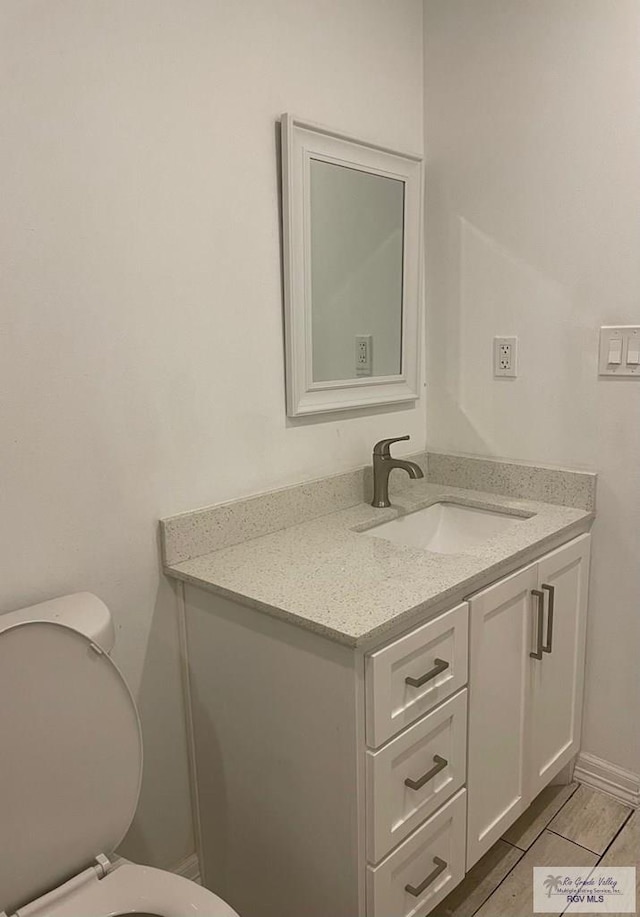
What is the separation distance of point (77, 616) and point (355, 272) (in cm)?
113

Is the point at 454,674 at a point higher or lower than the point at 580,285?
lower

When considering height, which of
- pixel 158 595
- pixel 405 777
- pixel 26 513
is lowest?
pixel 405 777

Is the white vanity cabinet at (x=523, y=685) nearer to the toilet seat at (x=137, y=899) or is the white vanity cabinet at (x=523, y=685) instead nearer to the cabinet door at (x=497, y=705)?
the cabinet door at (x=497, y=705)

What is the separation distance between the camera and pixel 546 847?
5.93 ft

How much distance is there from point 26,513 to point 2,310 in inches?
14.3

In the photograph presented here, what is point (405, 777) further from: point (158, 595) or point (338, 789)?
point (158, 595)

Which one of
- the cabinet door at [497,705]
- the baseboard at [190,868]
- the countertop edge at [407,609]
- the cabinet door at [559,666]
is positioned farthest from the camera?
the cabinet door at [559,666]

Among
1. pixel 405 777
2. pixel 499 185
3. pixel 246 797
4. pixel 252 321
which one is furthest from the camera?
pixel 499 185

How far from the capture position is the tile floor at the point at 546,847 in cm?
166

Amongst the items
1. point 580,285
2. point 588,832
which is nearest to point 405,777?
point 588,832

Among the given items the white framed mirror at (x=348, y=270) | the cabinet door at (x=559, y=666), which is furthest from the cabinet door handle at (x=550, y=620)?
the white framed mirror at (x=348, y=270)

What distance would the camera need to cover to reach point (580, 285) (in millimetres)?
1837

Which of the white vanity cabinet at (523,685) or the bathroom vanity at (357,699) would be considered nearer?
the bathroom vanity at (357,699)

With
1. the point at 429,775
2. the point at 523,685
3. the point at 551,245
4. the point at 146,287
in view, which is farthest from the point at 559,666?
the point at 146,287
